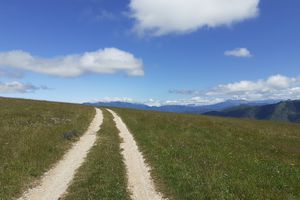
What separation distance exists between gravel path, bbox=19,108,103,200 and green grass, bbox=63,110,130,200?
0.39 m

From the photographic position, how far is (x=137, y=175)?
1761 centimetres

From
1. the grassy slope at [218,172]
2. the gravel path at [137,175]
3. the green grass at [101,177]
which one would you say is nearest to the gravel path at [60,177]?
the green grass at [101,177]

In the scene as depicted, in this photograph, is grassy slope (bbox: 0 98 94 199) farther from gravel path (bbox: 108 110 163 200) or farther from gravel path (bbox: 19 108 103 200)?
gravel path (bbox: 108 110 163 200)

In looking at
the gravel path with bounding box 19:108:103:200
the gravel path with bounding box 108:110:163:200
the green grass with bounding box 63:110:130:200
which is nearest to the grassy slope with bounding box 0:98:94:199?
the gravel path with bounding box 19:108:103:200

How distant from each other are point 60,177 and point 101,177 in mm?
2078

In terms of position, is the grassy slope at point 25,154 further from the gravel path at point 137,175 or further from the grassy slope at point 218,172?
the grassy slope at point 218,172

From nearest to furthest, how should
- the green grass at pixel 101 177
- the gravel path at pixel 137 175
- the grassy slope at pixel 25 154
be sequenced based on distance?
the green grass at pixel 101 177 < the gravel path at pixel 137 175 < the grassy slope at pixel 25 154

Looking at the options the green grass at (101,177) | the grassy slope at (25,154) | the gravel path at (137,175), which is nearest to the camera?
the green grass at (101,177)

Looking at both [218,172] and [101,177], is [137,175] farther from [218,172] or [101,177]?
[218,172]

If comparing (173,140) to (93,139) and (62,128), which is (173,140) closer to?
(93,139)

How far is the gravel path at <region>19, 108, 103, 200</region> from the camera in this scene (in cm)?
1437

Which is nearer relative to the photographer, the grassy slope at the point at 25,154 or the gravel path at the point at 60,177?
the gravel path at the point at 60,177

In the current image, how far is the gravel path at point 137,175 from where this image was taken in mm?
14301

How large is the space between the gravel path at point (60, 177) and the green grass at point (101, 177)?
39 centimetres
